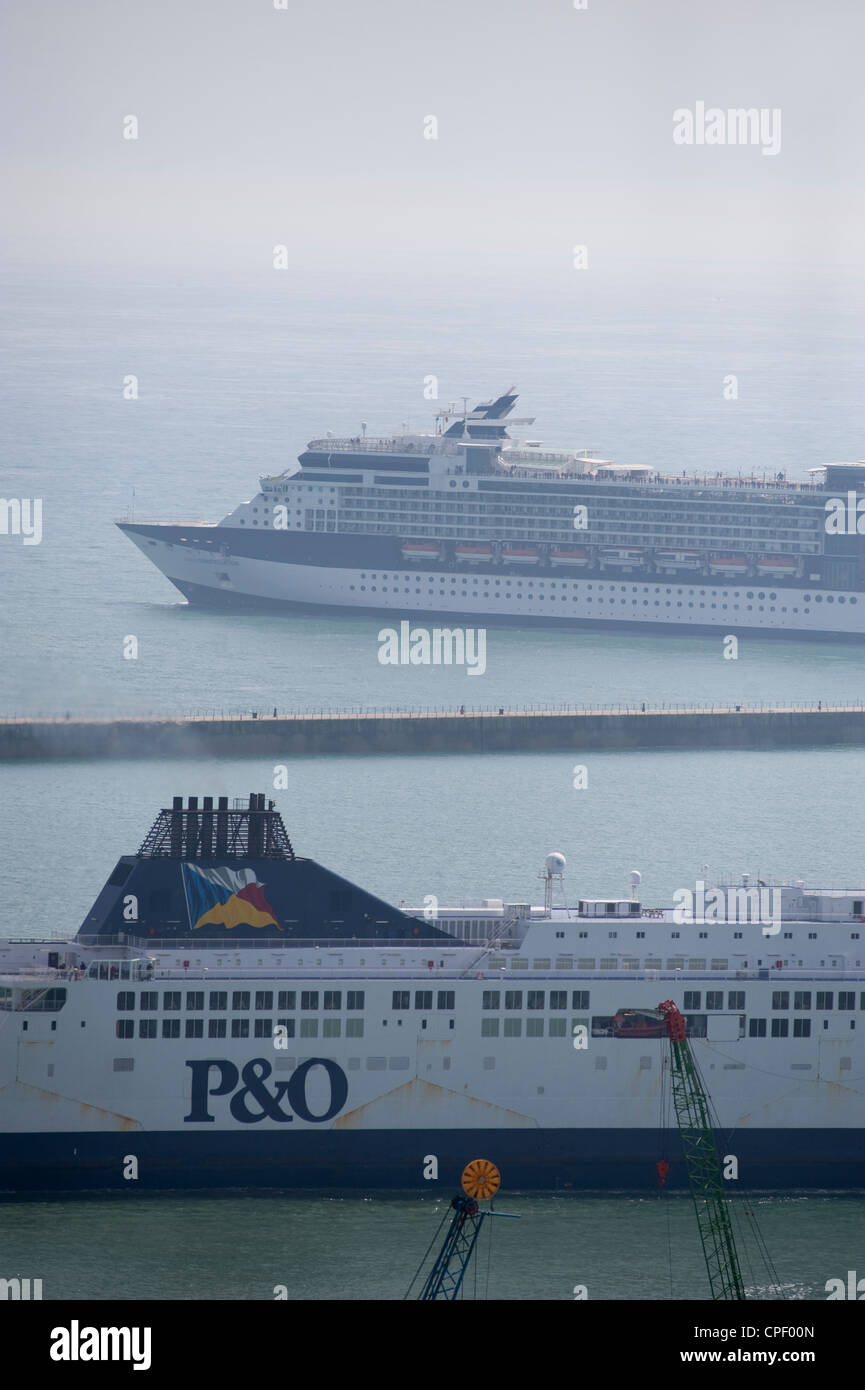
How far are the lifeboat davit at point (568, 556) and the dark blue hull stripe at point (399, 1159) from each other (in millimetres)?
49135

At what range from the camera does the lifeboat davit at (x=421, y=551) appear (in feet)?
247

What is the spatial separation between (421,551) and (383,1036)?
49.7m

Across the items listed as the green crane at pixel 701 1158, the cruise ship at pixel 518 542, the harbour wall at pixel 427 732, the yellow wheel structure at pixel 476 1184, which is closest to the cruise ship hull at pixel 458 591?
the cruise ship at pixel 518 542

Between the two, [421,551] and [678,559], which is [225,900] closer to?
[421,551]

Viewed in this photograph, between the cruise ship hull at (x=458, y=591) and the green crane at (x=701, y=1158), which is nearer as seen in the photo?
Answer: the green crane at (x=701, y=1158)

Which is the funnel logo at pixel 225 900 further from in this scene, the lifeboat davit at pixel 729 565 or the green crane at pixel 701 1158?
the lifeboat davit at pixel 729 565

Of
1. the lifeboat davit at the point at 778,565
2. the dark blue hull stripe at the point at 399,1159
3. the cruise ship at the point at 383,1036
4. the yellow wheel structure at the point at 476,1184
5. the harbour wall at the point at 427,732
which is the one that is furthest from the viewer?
the lifeboat davit at the point at 778,565

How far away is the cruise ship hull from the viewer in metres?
73.0

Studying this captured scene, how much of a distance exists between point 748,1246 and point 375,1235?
328 centimetres

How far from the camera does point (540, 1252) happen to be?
80.5 ft

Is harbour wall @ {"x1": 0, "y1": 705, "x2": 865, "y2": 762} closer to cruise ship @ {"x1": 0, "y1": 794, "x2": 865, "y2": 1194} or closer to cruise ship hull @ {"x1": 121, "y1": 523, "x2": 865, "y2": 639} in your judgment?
cruise ship hull @ {"x1": 121, "y1": 523, "x2": 865, "y2": 639}

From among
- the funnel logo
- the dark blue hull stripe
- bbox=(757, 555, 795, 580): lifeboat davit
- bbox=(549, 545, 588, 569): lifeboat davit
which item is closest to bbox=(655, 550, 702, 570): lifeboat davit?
bbox=(757, 555, 795, 580): lifeboat davit
